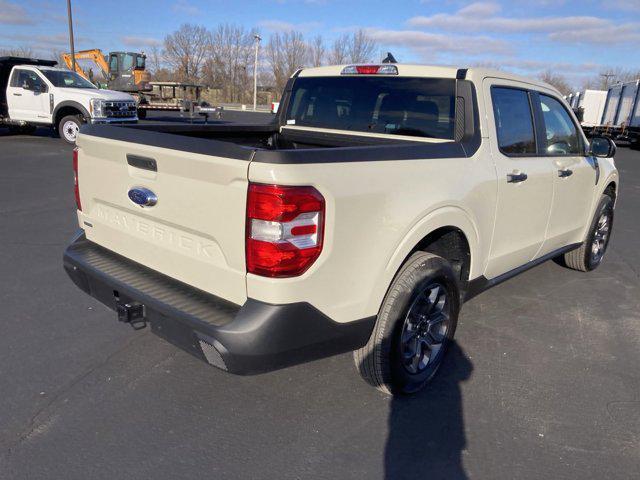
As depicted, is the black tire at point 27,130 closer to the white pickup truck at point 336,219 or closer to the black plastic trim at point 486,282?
the white pickup truck at point 336,219


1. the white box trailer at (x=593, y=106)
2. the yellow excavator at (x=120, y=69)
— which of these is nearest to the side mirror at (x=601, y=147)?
the yellow excavator at (x=120, y=69)

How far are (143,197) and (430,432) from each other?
197cm

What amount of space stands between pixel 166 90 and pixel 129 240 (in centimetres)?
3981

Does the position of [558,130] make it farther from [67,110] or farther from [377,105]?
[67,110]

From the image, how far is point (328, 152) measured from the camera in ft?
7.40

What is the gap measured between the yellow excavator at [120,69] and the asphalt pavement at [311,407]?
90.5ft

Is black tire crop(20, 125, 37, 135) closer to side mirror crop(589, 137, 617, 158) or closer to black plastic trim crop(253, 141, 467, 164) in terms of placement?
side mirror crop(589, 137, 617, 158)

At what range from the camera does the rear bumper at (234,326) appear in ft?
7.32

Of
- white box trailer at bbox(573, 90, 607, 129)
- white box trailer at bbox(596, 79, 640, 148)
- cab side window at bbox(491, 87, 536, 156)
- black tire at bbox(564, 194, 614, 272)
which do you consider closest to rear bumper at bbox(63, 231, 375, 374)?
cab side window at bbox(491, 87, 536, 156)

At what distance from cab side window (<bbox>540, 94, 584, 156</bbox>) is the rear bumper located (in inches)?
99.2

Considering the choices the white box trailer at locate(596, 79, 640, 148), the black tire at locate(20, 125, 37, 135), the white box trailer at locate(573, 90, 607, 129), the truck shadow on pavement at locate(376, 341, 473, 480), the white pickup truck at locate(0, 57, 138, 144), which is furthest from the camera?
the white box trailer at locate(573, 90, 607, 129)

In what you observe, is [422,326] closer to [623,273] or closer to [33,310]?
[33,310]

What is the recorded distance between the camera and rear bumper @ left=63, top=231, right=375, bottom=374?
2232mm

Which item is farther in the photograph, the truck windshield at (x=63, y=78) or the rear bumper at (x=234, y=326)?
the truck windshield at (x=63, y=78)
